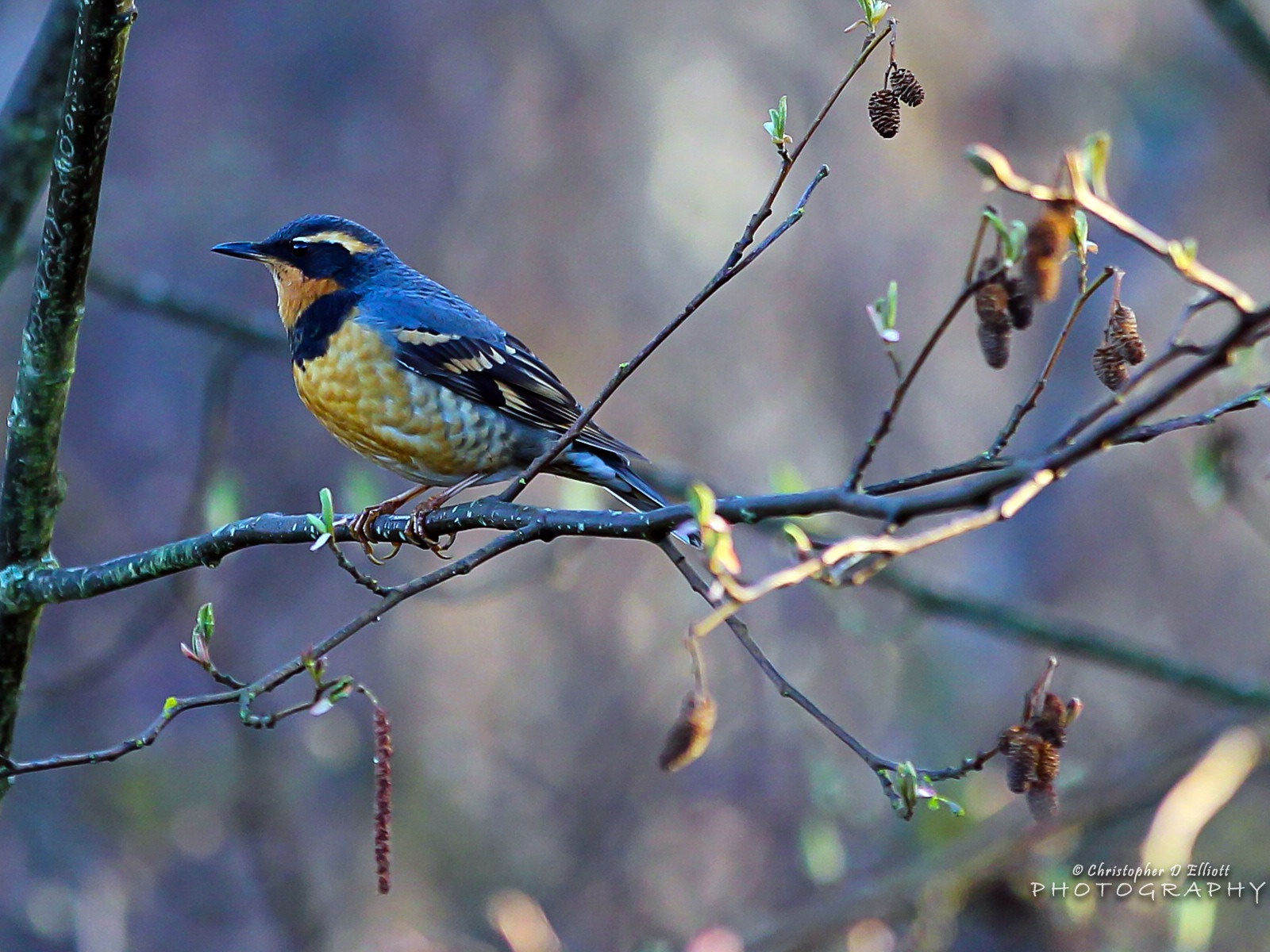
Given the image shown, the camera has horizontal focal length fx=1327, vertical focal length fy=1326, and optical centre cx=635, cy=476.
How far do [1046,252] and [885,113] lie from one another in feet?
2.18

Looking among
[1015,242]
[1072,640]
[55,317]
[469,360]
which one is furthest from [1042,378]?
[1072,640]

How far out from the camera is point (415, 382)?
5461 mm

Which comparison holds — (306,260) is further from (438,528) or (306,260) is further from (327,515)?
(327,515)

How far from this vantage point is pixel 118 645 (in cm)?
664

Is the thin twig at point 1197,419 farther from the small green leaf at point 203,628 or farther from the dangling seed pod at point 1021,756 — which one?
the small green leaf at point 203,628

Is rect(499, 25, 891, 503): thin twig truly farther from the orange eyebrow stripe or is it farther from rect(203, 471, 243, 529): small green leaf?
the orange eyebrow stripe

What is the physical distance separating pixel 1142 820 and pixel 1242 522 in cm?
330

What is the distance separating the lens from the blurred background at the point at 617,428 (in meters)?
10.8

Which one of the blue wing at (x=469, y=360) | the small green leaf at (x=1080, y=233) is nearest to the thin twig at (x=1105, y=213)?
the small green leaf at (x=1080, y=233)

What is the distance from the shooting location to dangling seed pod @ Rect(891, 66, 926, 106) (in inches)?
120

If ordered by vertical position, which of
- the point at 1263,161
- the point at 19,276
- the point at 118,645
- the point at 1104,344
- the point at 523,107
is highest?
the point at 1263,161

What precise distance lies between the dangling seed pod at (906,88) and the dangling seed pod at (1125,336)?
0.67 m

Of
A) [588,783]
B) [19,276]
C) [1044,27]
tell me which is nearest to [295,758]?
[588,783]

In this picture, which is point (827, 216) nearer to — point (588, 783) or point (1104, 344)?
point (588, 783)
